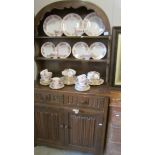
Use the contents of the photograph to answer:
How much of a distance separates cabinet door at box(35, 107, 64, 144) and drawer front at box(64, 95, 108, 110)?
181mm

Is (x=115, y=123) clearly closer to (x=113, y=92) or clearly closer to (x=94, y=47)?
(x=113, y=92)

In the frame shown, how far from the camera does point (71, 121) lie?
178 cm

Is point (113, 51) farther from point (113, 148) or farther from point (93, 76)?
point (113, 148)

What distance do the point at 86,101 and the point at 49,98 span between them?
0.40 m

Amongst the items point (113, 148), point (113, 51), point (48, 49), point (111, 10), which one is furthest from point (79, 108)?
point (111, 10)

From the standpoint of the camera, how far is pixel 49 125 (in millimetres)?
1856

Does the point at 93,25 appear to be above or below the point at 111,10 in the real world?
below

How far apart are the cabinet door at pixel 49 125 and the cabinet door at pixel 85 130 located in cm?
9

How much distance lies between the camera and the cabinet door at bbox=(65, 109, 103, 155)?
1.71 metres

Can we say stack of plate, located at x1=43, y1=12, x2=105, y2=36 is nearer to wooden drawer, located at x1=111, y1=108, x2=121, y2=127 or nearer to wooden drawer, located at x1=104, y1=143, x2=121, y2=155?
wooden drawer, located at x1=111, y1=108, x2=121, y2=127

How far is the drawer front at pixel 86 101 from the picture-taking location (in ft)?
5.41

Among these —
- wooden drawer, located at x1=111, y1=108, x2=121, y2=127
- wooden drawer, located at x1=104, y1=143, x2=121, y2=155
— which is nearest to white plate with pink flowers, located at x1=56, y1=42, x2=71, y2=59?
wooden drawer, located at x1=111, y1=108, x2=121, y2=127

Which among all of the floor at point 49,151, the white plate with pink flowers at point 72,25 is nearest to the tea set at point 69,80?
the white plate with pink flowers at point 72,25
